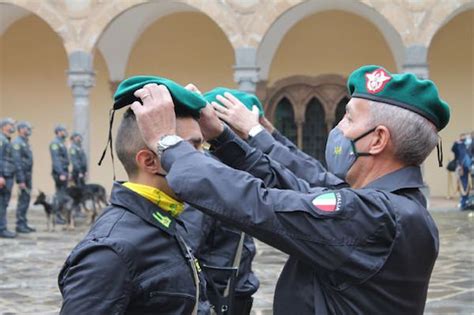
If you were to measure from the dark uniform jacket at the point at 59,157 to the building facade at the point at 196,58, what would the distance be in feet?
8.27

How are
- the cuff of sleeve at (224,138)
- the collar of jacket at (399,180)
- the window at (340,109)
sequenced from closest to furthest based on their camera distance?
the collar of jacket at (399,180), the cuff of sleeve at (224,138), the window at (340,109)

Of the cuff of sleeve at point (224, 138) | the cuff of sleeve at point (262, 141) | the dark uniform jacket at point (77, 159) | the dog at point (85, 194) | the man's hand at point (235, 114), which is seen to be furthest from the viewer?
the dark uniform jacket at point (77, 159)

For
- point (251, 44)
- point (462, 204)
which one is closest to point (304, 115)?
point (251, 44)

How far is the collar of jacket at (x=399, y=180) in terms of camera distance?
192cm

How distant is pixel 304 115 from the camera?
714 inches

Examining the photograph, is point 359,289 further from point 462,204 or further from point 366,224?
point 462,204

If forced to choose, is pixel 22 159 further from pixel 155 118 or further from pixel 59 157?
pixel 155 118

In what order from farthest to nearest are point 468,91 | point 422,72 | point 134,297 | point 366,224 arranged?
point 468,91
point 422,72
point 134,297
point 366,224

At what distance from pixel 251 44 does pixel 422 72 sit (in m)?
3.36

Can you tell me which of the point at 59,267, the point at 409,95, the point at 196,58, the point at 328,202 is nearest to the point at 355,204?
the point at 328,202

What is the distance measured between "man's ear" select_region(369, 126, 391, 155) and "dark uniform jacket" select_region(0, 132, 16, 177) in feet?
33.3

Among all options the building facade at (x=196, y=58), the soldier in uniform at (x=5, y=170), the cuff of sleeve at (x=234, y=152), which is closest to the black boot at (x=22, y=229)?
the soldier in uniform at (x=5, y=170)

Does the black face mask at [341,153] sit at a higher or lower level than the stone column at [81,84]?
lower

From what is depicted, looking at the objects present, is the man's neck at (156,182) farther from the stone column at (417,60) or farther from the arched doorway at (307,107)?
the arched doorway at (307,107)
